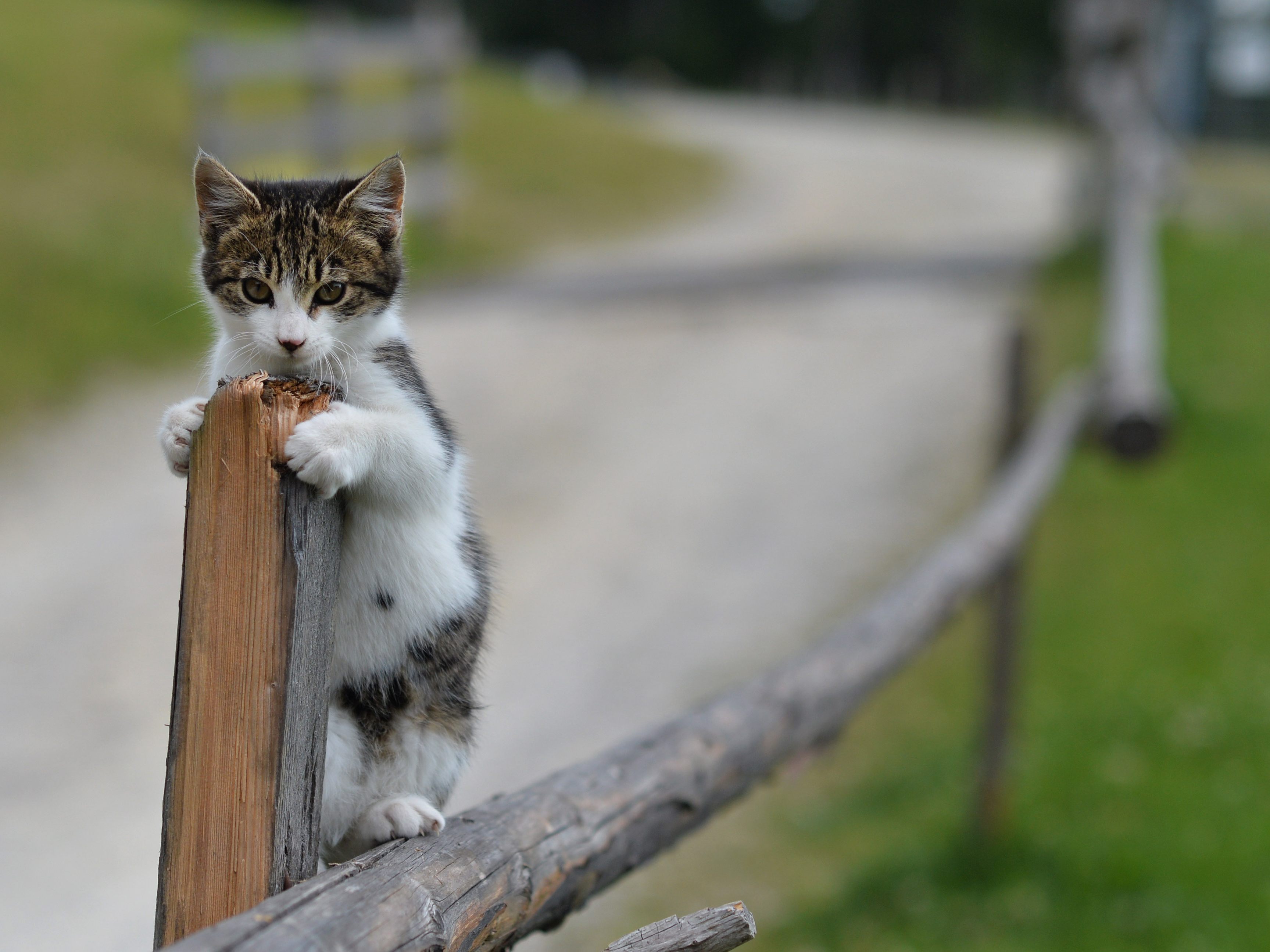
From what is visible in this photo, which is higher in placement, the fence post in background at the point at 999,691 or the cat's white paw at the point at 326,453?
the cat's white paw at the point at 326,453

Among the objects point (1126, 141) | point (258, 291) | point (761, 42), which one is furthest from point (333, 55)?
point (761, 42)

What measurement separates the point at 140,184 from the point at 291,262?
13994 millimetres

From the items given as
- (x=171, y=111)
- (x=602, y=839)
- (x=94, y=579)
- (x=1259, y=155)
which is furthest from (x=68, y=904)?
(x=1259, y=155)

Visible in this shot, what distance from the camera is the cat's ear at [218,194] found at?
199 cm

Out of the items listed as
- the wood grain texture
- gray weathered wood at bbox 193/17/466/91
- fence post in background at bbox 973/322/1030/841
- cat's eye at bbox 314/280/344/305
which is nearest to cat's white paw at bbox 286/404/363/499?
cat's eye at bbox 314/280/344/305

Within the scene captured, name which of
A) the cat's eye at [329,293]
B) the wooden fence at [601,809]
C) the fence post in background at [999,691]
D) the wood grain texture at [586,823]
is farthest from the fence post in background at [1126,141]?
the cat's eye at [329,293]

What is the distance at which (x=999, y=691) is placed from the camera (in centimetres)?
622

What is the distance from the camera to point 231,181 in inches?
78.6

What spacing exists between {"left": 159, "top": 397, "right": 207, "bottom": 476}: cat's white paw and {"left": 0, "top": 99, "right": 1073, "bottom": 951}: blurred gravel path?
4.47 feet

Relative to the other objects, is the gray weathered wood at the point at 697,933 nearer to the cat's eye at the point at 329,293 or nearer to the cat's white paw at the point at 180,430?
the cat's white paw at the point at 180,430

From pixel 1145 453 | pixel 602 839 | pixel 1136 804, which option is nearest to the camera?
pixel 602 839

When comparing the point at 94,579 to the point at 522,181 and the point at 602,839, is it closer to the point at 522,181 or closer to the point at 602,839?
the point at 602,839

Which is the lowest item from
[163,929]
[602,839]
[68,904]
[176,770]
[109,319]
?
[68,904]

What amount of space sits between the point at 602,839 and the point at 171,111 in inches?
670
